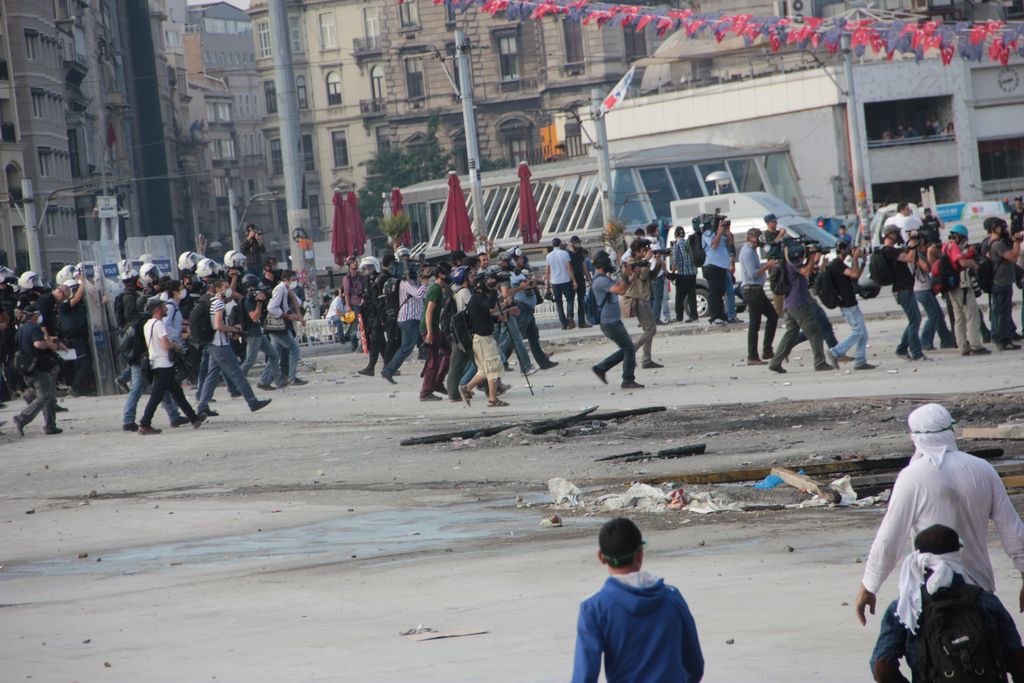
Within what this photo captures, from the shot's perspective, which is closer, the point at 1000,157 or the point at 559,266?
the point at 559,266

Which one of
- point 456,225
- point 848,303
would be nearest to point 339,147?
point 456,225

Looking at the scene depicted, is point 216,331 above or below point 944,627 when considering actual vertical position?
above

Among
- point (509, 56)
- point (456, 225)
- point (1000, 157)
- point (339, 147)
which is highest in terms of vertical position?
point (509, 56)

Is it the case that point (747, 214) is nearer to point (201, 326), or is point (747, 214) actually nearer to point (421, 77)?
point (201, 326)

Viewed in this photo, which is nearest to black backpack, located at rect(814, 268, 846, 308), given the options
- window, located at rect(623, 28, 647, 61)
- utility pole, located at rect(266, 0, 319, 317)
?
utility pole, located at rect(266, 0, 319, 317)

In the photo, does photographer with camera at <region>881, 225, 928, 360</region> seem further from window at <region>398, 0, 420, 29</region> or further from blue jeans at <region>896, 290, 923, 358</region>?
window at <region>398, 0, 420, 29</region>

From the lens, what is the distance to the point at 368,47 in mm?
109625

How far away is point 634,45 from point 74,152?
1519 inches

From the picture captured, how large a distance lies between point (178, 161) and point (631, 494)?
104 meters

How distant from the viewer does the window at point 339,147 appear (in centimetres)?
11125

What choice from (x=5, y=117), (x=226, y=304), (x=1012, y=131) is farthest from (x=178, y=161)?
(x=226, y=304)

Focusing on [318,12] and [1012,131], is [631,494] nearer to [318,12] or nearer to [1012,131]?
[1012,131]

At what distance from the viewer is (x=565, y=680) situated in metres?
6.65

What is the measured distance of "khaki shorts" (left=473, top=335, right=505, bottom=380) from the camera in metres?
18.6
